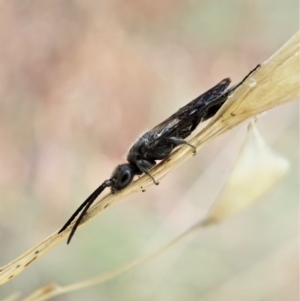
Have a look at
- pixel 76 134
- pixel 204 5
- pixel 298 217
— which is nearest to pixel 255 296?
pixel 298 217

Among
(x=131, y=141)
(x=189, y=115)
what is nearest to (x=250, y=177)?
(x=189, y=115)

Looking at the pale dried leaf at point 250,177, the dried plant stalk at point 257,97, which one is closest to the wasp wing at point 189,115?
the pale dried leaf at point 250,177

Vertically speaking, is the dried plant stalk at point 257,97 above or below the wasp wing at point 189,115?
below

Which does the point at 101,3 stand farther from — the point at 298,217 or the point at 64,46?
the point at 298,217

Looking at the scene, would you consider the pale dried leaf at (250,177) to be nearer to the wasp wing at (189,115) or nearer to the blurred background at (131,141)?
the wasp wing at (189,115)

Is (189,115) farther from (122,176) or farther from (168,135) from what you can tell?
(122,176)

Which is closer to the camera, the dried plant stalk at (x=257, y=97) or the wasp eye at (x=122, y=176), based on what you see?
the dried plant stalk at (x=257, y=97)
